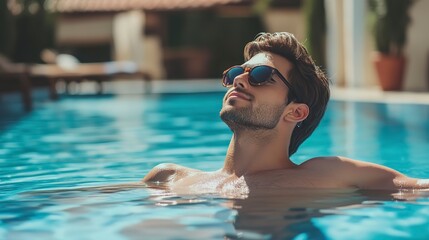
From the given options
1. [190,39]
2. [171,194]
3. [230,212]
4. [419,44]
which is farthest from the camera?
[190,39]

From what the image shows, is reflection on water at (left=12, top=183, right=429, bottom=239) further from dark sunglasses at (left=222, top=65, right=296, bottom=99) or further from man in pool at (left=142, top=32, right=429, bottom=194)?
dark sunglasses at (left=222, top=65, right=296, bottom=99)

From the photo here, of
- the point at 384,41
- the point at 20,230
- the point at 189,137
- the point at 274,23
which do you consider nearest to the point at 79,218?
the point at 20,230

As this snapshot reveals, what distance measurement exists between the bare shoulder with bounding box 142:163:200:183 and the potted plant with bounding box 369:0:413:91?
10.6 metres

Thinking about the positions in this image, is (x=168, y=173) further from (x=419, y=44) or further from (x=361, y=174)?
(x=419, y=44)

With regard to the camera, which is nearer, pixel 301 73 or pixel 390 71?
pixel 301 73

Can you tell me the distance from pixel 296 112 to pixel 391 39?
440 inches

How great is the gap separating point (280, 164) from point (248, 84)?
0.47 meters

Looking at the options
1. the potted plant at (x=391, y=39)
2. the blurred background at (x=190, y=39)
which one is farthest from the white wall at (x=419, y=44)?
the potted plant at (x=391, y=39)

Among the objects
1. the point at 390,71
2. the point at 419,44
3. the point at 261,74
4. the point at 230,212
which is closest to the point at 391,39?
the point at 390,71

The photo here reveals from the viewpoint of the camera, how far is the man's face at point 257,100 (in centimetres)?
397

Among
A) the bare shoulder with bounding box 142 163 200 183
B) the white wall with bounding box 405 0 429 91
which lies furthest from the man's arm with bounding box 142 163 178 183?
the white wall with bounding box 405 0 429 91

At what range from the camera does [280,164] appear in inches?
166

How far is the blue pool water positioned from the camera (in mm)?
3488

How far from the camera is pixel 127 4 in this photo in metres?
29.3
